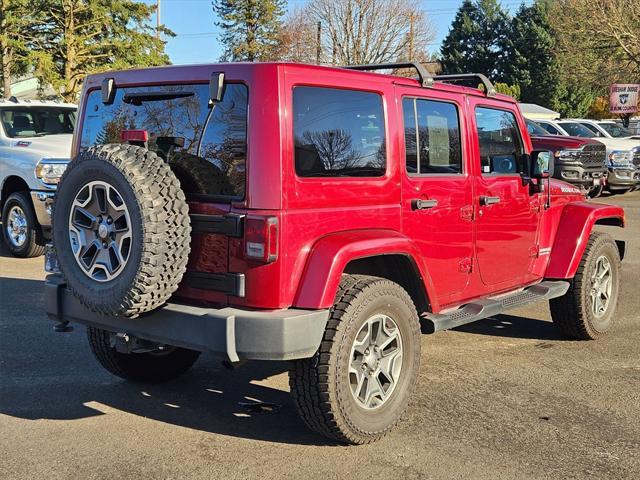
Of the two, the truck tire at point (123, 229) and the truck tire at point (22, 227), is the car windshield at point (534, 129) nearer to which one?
the truck tire at point (22, 227)

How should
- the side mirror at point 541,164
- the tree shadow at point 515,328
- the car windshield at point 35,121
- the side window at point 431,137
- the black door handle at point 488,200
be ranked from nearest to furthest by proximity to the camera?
the side window at point 431,137, the black door handle at point 488,200, the side mirror at point 541,164, the tree shadow at point 515,328, the car windshield at point 35,121

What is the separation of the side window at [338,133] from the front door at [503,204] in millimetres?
1101

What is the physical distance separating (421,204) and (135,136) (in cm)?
167

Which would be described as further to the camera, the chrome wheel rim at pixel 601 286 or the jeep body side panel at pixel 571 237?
the chrome wheel rim at pixel 601 286

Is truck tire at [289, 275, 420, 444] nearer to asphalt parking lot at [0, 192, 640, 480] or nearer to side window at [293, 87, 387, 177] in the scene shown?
asphalt parking lot at [0, 192, 640, 480]

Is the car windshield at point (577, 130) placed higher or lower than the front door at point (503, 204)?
higher

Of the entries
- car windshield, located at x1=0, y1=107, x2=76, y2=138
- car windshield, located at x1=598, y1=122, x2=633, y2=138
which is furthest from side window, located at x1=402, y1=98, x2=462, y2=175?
car windshield, located at x1=598, y1=122, x2=633, y2=138

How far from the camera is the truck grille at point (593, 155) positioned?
15.9 metres

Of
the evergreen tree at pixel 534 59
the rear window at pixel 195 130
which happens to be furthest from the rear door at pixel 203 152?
the evergreen tree at pixel 534 59

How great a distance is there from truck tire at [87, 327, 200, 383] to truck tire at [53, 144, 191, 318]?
1018 mm

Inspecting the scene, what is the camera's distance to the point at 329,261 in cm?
360

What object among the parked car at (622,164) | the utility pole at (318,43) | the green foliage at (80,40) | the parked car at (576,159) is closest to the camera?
the parked car at (576,159)

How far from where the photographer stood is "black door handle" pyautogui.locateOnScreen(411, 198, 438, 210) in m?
4.27

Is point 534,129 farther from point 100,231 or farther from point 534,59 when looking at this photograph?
point 534,59
